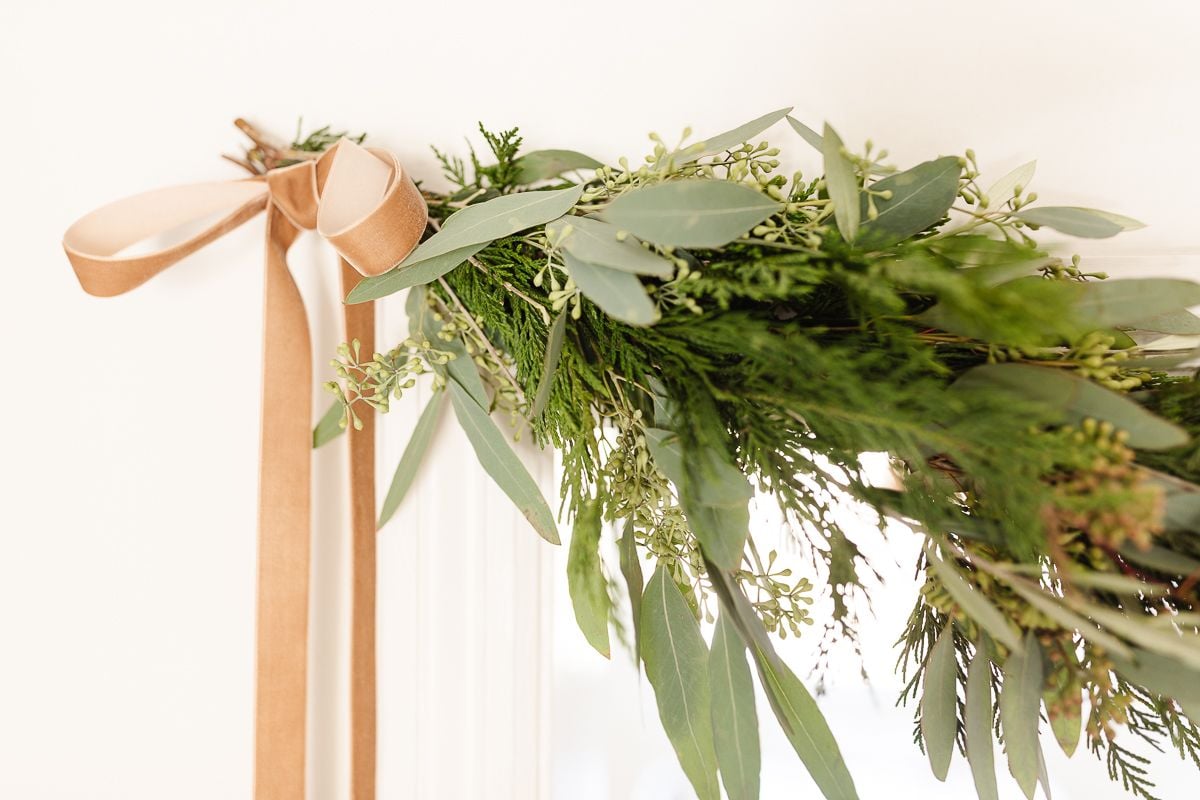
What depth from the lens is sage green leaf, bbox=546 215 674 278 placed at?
414 mm

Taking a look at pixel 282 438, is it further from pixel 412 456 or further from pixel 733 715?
pixel 733 715

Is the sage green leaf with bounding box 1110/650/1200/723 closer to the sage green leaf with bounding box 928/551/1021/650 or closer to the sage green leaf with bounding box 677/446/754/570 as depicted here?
the sage green leaf with bounding box 928/551/1021/650

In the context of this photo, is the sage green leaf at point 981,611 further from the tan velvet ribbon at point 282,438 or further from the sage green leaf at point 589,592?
the tan velvet ribbon at point 282,438

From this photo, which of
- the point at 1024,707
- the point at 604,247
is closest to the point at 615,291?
the point at 604,247

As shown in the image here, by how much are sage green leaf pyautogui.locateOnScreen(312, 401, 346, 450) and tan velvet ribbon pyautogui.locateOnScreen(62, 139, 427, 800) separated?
0.06 ft

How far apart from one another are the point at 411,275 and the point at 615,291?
196 mm

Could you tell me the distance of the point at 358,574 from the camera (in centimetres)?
64

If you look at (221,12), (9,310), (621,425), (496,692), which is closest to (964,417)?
(621,425)

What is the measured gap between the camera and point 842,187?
42 centimetres

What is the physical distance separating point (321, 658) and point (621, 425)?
0.39m

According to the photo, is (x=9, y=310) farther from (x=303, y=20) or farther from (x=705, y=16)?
(x=705, y=16)

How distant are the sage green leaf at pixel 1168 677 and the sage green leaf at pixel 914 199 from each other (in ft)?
0.92

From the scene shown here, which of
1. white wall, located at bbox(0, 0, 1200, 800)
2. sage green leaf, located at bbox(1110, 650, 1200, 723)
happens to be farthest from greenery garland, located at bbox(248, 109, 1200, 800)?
white wall, located at bbox(0, 0, 1200, 800)

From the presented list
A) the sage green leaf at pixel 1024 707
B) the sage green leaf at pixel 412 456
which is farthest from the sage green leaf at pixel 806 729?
the sage green leaf at pixel 412 456
